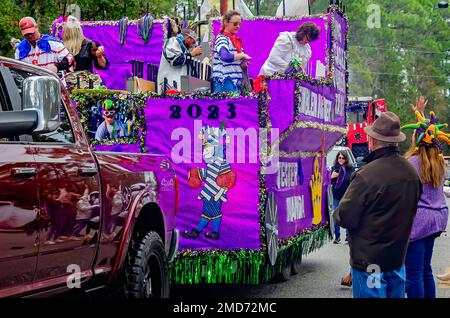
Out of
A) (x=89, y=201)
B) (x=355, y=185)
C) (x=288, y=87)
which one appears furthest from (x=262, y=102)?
(x=89, y=201)

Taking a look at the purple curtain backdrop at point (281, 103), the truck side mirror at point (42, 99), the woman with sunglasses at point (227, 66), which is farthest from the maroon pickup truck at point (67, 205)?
the woman with sunglasses at point (227, 66)

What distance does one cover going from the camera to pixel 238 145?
9094 mm

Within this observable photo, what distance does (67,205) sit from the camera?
532 centimetres

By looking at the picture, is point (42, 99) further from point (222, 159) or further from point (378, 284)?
point (222, 159)

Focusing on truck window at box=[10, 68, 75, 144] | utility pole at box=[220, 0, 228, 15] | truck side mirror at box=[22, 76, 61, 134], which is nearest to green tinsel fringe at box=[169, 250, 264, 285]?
truck window at box=[10, 68, 75, 144]

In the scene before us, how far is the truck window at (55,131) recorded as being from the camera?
5.41 metres

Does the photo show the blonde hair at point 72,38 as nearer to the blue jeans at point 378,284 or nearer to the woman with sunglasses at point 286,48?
the woman with sunglasses at point 286,48

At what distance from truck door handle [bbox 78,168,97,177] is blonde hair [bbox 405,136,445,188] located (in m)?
3.21

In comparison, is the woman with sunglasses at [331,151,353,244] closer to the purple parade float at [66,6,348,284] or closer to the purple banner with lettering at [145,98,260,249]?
the purple parade float at [66,6,348,284]

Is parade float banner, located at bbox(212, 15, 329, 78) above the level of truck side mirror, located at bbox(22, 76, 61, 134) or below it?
below

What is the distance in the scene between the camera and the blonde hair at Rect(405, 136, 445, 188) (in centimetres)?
788

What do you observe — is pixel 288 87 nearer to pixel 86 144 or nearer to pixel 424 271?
pixel 424 271
